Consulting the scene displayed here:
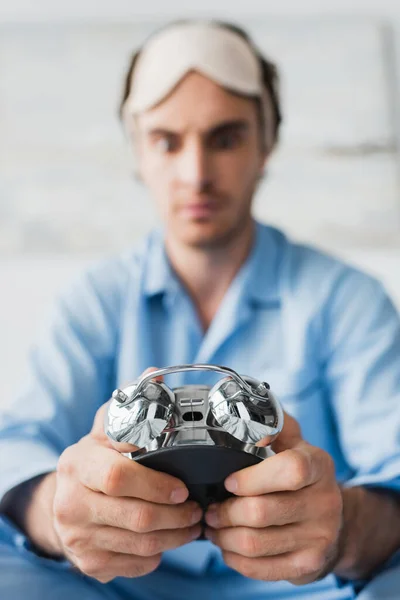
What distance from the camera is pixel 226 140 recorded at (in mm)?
846

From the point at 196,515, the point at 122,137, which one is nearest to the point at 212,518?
the point at 196,515

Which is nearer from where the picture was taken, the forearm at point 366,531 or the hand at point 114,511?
the hand at point 114,511

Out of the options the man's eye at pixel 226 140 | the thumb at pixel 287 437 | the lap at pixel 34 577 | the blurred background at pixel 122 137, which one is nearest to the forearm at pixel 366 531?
the thumb at pixel 287 437

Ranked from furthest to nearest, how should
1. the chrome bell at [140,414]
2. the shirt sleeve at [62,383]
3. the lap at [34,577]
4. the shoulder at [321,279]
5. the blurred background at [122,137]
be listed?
the blurred background at [122,137] → the shoulder at [321,279] → the shirt sleeve at [62,383] → the lap at [34,577] → the chrome bell at [140,414]

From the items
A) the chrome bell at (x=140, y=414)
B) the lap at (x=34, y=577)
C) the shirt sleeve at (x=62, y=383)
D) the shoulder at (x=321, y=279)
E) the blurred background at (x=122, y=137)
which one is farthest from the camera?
the blurred background at (x=122, y=137)

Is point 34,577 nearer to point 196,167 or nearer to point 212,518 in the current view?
point 212,518

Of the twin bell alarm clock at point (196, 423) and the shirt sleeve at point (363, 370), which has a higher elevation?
the twin bell alarm clock at point (196, 423)

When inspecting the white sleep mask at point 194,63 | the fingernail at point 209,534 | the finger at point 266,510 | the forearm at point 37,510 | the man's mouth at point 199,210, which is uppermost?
the white sleep mask at point 194,63

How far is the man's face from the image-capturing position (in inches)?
32.4

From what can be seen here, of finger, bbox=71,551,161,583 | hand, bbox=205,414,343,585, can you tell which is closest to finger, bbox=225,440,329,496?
hand, bbox=205,414,343,585

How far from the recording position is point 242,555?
1.67ft

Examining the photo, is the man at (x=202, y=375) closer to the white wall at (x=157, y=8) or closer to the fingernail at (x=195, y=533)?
the fingernail at (x=195, y=533)

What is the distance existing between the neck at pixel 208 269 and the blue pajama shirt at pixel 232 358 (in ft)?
0.08

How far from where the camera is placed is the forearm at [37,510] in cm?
58
